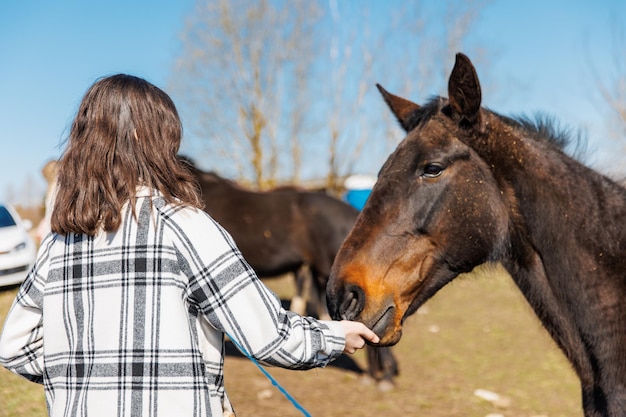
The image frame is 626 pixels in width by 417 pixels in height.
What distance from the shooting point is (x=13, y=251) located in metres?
9.75

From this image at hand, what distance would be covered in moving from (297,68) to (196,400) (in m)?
17.5

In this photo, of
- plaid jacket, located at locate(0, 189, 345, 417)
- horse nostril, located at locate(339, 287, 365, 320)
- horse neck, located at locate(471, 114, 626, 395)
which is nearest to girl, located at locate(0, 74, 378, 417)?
plaid jacket, located at locate(0, 189, 345, 417)

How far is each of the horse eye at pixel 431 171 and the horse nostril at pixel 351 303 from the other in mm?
574

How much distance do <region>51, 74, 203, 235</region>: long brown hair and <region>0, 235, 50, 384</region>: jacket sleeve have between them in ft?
0.68

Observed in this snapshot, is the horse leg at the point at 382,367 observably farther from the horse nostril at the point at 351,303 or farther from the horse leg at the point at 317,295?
the horse nostril at the point at 351,303

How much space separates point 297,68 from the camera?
18.4m

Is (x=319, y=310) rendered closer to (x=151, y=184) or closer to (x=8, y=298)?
(x=8, y=298)

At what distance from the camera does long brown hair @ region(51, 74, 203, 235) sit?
1.63 meters

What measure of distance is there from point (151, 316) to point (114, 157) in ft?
1.52

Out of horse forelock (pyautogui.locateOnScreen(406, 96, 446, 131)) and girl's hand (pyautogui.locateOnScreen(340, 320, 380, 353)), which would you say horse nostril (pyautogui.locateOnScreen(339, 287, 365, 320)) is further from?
horse forelock (pyautogui.locateOnScreen(406, 96, 446, 131))

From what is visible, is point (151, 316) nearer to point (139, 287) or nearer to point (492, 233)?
point (139, 287)

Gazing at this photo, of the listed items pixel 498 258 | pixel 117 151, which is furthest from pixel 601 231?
pixel 117 151

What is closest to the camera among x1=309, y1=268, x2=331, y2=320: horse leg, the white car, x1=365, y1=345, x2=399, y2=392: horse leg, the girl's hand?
the girl's hand

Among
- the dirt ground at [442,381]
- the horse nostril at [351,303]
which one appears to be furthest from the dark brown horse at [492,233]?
the dirt ground at [442,381]
